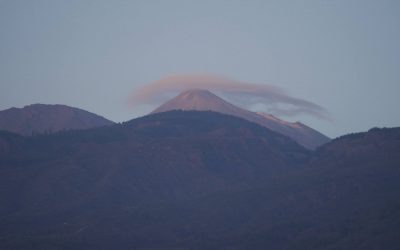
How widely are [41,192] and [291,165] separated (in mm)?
60697

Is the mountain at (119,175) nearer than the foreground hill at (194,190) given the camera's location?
No

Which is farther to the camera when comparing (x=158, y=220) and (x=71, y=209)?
(x=71, y=209)

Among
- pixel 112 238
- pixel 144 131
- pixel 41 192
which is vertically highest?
pixel 144 131

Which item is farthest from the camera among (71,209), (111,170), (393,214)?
(111,170)

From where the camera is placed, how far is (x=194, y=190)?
150m

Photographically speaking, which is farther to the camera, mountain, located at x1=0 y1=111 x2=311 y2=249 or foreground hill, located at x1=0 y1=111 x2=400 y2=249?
mountain, located at x1=0 y1=111 x2=311 y2=249

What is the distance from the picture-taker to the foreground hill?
107938 mm

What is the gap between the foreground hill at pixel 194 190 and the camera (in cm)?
10794

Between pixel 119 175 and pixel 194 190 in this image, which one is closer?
pixel 194 190

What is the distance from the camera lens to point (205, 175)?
159375mm

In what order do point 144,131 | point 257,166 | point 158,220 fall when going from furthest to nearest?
1. point 144,131
2. point 257,166
3. point 158,220

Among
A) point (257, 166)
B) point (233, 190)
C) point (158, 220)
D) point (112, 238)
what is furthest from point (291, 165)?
point (112, 238)

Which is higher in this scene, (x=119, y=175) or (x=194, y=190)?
(x=119, y=175)

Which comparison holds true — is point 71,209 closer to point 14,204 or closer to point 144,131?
point 14,204
